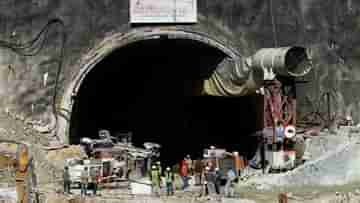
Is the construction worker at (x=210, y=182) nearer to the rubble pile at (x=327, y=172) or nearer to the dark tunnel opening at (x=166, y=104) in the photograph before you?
the rubble pile at (x=327, y=172)

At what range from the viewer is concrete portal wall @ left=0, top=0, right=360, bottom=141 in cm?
3638

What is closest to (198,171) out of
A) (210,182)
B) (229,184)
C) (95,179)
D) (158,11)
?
(210,182)

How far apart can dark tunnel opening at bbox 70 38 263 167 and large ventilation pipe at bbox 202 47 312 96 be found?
189cm

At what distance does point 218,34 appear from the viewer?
38.8 meters

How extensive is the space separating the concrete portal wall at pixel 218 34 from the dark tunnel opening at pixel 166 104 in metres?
1.88

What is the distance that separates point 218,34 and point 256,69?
6.33 metres

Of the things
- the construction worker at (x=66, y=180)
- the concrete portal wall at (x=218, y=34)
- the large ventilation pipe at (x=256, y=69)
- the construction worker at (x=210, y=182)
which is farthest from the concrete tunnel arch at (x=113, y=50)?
the construction worker at (x=210, y=182)

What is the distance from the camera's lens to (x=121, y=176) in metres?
33.0

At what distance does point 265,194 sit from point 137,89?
67.3 feet

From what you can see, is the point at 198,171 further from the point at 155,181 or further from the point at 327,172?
the point at 327,172

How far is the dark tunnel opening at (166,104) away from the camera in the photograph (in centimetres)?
4144

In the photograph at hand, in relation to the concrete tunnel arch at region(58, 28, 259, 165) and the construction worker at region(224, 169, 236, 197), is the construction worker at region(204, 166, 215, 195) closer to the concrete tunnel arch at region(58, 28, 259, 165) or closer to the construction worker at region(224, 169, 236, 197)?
the construction worker at region(224, 169, 236, 197)

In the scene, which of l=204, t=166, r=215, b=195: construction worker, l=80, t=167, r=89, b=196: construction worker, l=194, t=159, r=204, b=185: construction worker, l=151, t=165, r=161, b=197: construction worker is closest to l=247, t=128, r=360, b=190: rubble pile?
l=204, t=166, r=215, b=195: construction worker

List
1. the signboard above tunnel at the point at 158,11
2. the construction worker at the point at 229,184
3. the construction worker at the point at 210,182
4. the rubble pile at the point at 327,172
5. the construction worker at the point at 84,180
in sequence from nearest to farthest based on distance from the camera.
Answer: the construction worker at the point at 229,184, the construction worker at the point at 84,180, the construction worker at the point at 210,182, the rubble pile at the point at 327,172, the signboard above tunnel at the point at 158,11
